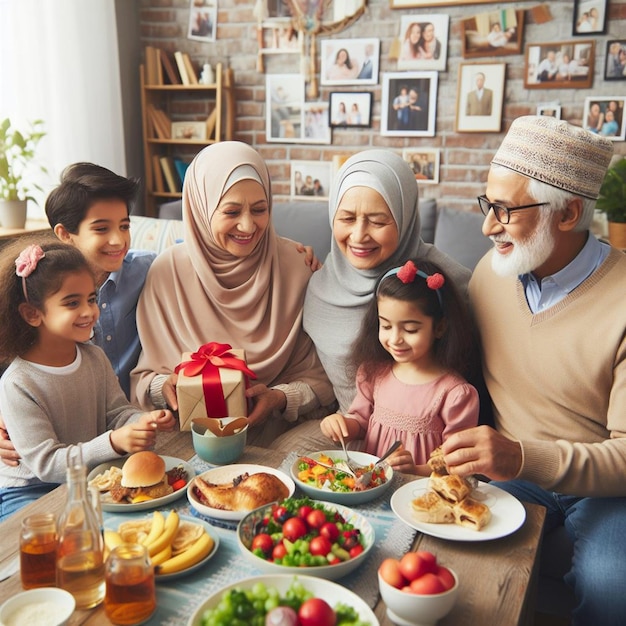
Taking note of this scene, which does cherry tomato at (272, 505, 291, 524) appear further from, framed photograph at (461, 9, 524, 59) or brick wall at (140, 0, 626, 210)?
framed photograph at (461, 9, 524, 59)

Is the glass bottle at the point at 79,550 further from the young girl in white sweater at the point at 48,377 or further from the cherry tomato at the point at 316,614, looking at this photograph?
the young girl in white sweater at the point at 48,377

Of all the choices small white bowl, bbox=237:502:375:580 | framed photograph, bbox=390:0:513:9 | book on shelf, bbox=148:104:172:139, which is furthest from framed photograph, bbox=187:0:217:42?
small white bowl, bbox=237:502:375:580

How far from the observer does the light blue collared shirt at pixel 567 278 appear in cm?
175

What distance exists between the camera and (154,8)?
4879 millimetres

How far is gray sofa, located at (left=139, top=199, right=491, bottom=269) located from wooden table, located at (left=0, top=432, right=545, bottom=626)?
2.04 m

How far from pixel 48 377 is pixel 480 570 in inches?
45.4

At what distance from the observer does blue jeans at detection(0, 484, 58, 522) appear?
175 cm

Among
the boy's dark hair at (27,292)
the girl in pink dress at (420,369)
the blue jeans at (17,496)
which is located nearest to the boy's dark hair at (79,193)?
the boy's dark hair at (27,292)

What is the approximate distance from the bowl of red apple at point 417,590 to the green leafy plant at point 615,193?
3.02 meters

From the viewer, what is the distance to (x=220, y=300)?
89.9 inches

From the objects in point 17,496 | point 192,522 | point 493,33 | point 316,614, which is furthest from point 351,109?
point 316,614

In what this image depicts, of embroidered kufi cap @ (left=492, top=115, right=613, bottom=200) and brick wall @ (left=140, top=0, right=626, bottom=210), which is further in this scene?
brick wall @ (left=140, top=0, right=626, bottom=210)

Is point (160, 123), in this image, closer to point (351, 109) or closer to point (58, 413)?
point (351, 109)

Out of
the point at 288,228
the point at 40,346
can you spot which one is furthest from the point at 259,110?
the point at 40,346
